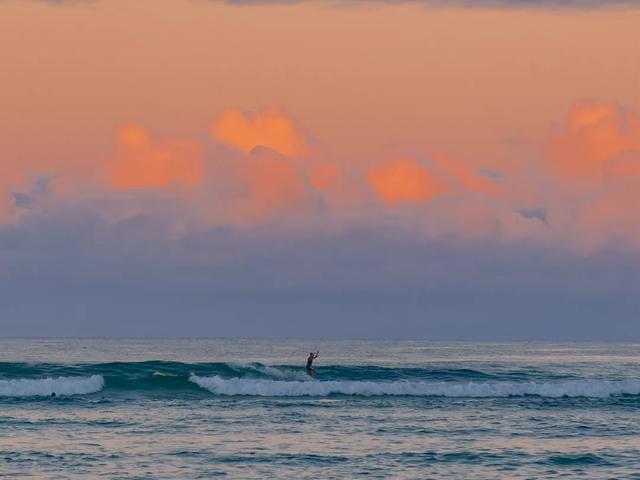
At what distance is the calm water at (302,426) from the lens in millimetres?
30125

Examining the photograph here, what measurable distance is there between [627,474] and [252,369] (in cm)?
3534

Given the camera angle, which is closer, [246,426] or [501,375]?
[246,426]

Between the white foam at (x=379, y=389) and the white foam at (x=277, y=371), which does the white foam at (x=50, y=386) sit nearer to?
the white foam at (x=379, y=389)

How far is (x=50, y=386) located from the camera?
50281 mm

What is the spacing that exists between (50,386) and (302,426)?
17.4m

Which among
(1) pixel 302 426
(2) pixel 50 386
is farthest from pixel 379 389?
(2) pixel 50 386

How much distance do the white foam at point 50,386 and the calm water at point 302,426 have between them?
7 cm

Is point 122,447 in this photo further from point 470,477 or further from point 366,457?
point 470,477

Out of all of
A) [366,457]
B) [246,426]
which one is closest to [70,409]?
[246,426]

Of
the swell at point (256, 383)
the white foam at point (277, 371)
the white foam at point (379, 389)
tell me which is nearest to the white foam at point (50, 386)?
the swell at point (256, 383)

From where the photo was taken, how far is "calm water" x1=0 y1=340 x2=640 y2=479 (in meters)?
30.1

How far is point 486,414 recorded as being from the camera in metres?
42.4

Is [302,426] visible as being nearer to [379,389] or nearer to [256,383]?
[256,383]

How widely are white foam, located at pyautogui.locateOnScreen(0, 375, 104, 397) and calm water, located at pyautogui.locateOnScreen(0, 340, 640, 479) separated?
73 millimetres
